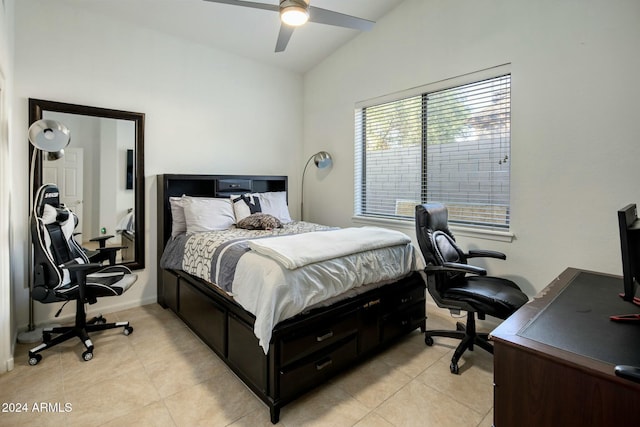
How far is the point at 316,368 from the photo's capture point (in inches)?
77.3

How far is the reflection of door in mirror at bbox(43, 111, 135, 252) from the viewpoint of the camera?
115 inches

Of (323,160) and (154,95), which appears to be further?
(323,160)

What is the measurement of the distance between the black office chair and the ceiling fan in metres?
1.48

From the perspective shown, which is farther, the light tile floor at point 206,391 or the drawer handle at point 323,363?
the drawer handle at point 323,363

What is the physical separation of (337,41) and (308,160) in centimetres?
159

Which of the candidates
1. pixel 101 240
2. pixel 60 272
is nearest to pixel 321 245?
pixel 60 272

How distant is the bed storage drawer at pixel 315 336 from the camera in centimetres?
182

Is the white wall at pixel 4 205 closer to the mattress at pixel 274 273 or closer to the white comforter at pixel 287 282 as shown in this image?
the mattress at pixel 274 273

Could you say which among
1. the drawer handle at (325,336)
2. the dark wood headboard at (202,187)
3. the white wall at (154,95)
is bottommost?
the drawer handle at (325,336)

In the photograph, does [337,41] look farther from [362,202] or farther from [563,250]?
[563,250]

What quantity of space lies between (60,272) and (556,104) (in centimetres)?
395

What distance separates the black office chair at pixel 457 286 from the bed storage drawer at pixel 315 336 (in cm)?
70

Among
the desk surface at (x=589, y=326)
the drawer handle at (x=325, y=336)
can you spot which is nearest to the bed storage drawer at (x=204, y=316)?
the drawer handle at (x=325, y=336)

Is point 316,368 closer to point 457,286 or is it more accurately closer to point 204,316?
point 204,316
